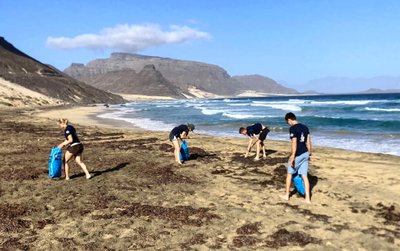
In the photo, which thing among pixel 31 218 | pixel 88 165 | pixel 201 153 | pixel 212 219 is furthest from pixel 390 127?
pixel 31 218

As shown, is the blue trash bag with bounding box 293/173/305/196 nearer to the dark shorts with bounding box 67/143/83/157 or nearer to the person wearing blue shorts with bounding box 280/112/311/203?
the person wearing blue shorts with bounding box 280/112/311/203

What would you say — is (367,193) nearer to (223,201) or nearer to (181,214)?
(223,201)

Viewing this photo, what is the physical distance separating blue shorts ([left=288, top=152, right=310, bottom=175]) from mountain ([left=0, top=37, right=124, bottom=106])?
75.6m

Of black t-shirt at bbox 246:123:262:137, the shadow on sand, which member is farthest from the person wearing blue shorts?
the shadow on sand

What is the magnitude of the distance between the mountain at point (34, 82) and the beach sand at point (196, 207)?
2808 inches

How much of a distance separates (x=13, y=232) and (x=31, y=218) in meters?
0.79

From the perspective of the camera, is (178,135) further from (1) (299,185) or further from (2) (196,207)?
(1) (299,185)

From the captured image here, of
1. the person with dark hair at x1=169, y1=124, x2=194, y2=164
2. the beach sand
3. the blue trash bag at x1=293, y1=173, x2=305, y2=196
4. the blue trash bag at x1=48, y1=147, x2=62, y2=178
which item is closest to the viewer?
the beach sand

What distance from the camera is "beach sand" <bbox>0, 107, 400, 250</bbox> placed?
7465 millimetres

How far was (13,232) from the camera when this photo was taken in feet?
25.6

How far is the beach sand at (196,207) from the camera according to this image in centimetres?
746

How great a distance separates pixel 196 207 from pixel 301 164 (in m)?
2.66

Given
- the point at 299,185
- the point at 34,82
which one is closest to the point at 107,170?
the point at 299,185

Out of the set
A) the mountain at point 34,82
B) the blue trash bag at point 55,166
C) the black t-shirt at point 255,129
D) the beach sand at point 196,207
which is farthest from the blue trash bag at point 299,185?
the mountain at point 34,82
